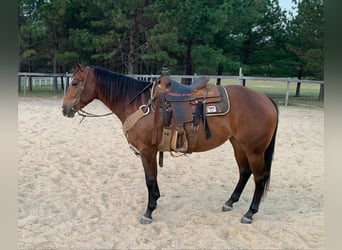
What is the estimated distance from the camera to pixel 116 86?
283cm

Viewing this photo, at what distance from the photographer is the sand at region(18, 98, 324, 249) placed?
95.1 inches

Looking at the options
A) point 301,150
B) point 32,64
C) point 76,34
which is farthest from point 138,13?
point 301,150

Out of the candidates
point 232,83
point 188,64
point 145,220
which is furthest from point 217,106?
point 232,83

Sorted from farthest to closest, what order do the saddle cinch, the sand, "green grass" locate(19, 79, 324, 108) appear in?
"green grass" locate(19, 79, 324, 108) < the saddle cinch < the sand

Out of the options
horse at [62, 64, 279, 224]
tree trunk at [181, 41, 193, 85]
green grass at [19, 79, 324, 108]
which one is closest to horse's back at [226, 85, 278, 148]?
horse at [62, 64, 279, 224]

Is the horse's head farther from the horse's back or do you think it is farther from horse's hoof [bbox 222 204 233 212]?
horse's hoof [bbox 222 204 233 212]

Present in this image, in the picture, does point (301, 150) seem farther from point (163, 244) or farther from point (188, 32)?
point (188, 32)

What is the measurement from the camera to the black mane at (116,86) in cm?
282

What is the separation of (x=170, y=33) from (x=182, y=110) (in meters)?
10.9

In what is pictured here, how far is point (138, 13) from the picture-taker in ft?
45.6

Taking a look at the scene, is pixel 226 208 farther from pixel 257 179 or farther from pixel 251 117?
pixel 251 117

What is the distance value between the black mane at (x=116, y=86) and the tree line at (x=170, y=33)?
1053 cm
